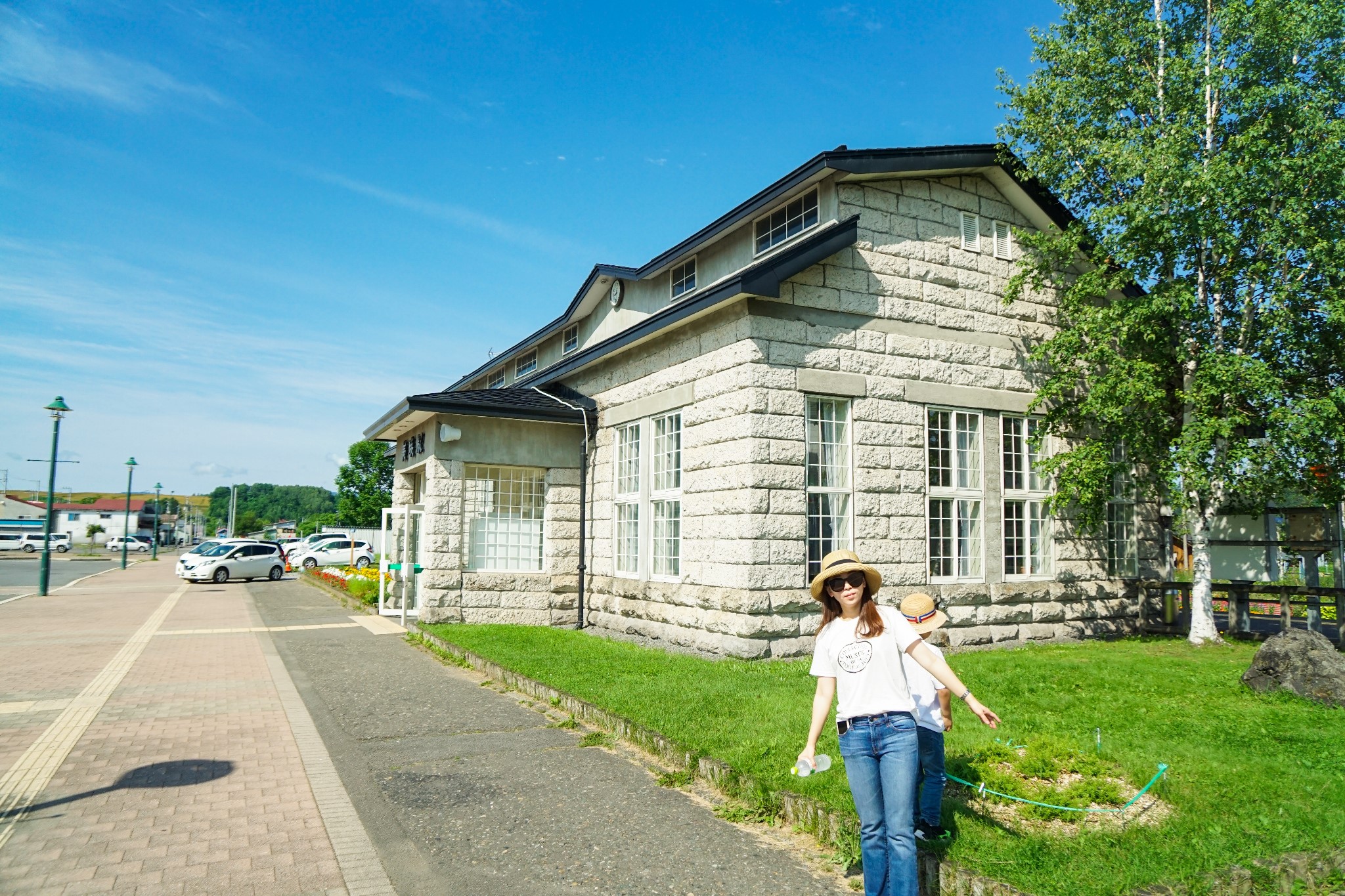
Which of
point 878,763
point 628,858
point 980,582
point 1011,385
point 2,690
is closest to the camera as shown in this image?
point 878,763

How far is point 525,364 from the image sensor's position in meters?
23.7

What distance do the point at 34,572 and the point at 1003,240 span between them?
40.6 metres

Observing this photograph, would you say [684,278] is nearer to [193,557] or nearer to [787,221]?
[787,221]

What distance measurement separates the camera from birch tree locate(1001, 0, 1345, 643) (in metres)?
11.4

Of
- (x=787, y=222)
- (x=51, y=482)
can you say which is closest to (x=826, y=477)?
(x=787, y=222)

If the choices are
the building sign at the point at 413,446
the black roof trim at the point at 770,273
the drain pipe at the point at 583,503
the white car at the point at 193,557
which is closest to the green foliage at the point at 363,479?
the white car at the point at 193,557

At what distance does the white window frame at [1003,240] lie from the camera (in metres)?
13.6

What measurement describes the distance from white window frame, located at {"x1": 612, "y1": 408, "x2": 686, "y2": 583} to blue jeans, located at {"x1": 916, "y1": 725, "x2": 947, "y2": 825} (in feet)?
23.3

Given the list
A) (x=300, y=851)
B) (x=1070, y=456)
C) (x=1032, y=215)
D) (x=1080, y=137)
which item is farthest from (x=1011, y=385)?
(x=300, y=851)

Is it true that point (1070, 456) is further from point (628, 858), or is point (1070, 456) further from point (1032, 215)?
point (628, 858)

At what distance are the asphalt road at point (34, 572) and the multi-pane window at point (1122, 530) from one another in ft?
86.1

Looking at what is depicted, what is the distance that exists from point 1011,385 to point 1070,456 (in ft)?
4.58

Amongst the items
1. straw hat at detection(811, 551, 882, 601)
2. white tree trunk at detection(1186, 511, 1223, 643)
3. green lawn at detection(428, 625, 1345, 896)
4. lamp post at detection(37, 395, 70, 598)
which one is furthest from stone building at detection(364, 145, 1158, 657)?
lamp post at detection(37, 395, 70, 598)

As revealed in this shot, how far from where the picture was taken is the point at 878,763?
404 cm
